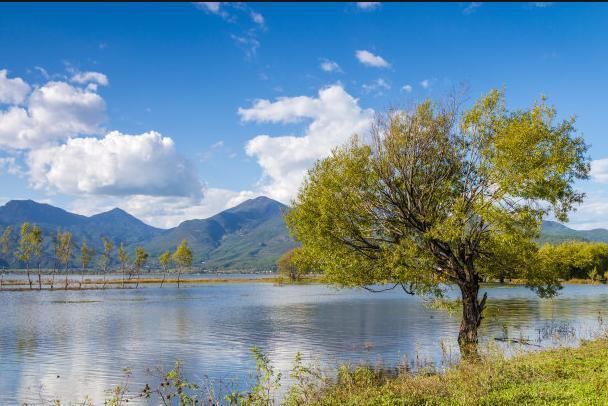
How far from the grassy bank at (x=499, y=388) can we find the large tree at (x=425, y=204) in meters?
7.45

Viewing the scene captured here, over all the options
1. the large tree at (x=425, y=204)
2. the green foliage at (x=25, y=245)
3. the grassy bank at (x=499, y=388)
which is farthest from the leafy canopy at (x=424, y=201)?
the green foliage at (x=25, y=245)

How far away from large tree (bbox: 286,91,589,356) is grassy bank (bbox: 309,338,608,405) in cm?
745

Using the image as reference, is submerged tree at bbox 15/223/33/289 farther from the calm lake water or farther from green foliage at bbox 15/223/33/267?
the calm lake water

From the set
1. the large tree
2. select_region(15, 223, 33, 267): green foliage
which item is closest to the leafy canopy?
the large tree

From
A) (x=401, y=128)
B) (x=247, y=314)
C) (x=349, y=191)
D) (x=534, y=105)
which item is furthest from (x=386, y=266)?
(x=247, y=314)

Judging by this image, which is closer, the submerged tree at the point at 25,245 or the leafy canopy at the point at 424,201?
the leafy canopy at the point at 424,201

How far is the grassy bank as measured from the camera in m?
20.6

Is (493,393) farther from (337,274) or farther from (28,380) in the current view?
(28,380)

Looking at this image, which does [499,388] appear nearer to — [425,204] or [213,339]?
[425,204]

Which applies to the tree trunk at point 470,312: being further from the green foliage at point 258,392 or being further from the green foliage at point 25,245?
the green foliage at point 25,245

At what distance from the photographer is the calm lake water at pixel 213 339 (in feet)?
125

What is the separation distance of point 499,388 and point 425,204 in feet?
54.3

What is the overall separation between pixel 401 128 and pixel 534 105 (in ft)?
30.9

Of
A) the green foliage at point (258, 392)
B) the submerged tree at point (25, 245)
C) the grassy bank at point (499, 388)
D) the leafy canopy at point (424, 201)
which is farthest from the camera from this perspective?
the submerged tree at point (25, 245)
